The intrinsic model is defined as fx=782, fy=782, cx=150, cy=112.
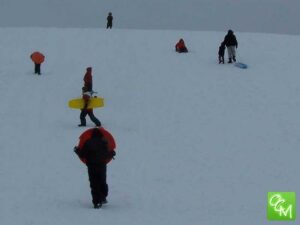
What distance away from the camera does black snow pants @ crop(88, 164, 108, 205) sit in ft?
34.2

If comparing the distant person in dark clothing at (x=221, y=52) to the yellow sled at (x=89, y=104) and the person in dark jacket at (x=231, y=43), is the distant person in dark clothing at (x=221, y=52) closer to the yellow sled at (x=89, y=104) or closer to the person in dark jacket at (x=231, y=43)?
the person in dark jacket at (x=231, y=43)

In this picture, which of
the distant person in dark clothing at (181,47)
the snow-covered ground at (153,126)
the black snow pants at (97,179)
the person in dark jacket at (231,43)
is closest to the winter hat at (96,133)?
the black snow pants at (97,179)

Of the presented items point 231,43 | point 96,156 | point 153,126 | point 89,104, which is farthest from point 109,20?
point 96,156

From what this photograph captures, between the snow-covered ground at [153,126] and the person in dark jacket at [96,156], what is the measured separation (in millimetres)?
409

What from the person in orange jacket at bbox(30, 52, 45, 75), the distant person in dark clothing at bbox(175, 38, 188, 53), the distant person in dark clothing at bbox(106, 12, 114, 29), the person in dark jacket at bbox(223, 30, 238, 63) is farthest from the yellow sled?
the distant person in dark clothing at bbox(106, 12, 114, 29)

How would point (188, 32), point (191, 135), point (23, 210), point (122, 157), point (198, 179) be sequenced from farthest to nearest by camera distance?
point (188, 32)
point (191, 135)
point (122, 157)
point (198, 179)
point (23, 210)

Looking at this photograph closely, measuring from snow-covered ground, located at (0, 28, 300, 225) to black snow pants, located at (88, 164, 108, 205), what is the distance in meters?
0.26

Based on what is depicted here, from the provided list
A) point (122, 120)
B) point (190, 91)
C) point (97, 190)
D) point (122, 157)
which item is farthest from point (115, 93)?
point (97, 190)

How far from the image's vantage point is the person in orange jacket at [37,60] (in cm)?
2650

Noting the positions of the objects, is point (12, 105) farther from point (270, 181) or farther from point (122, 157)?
point (270, 181)

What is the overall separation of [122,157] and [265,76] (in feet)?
43.5

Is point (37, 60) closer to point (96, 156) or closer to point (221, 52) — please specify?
point (221, 52)

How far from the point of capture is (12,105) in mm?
21625

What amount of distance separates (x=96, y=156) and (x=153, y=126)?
28.9ft
